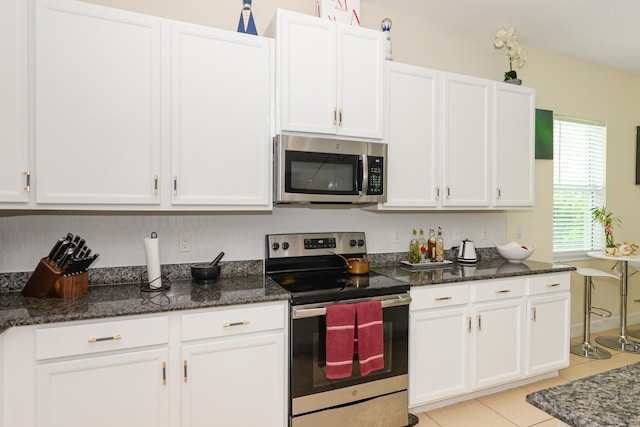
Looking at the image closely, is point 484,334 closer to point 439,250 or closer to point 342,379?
point 439,250

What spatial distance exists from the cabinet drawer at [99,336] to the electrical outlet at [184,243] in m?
Answer: 0.68

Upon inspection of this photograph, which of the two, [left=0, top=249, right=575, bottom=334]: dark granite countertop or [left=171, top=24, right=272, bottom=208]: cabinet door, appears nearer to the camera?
[left=0, top=249, right=575, bottom=334]: dark granite countertop

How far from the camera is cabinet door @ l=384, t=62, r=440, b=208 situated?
257 cm

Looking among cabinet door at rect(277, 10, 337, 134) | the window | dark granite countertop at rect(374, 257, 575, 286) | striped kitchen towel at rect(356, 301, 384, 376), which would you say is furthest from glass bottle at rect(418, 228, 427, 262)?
the window

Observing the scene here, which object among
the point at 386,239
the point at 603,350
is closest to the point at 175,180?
the point at 386,239

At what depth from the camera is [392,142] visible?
2580 millimetres

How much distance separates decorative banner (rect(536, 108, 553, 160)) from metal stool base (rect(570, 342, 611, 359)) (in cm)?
180

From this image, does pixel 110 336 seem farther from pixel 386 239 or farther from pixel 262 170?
pixel 386 239

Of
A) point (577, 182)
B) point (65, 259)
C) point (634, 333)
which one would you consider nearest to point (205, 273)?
point (65, 259)

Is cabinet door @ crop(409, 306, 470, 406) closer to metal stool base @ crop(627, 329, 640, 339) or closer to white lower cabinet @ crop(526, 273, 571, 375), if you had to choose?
white lower cabinet @ crop(526, 273, 571, 375)

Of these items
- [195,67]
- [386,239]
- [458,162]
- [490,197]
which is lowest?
[386,239]

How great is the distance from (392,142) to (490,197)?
38.2 inches

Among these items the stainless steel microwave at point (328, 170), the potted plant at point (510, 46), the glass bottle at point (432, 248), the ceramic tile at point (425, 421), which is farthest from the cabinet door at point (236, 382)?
the potted plant at point (510, 46)

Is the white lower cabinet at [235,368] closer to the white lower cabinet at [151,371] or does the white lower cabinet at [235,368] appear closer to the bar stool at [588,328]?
the white lower cabinet at [151,371]
